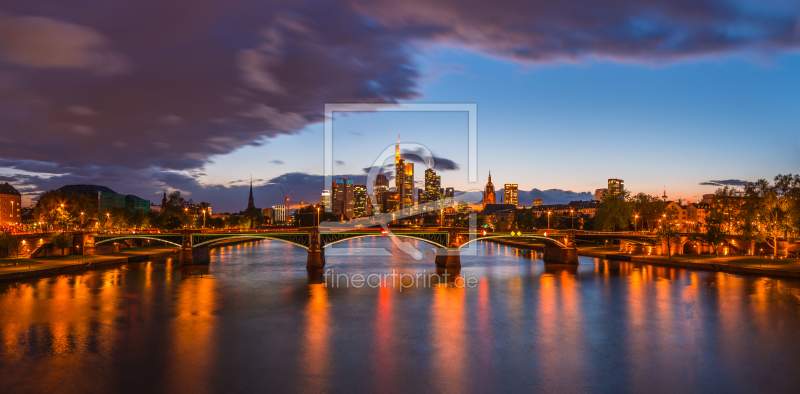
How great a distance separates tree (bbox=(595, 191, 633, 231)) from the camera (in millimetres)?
105750

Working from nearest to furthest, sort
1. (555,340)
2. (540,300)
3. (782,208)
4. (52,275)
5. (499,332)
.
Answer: (555,340)
(499,332)
(540,300)
(52,275)
(782,208)

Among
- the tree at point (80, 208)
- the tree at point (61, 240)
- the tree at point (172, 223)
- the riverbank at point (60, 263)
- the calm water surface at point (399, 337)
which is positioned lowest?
the calm water surface at point (399, 337)

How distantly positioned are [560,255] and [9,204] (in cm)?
18704

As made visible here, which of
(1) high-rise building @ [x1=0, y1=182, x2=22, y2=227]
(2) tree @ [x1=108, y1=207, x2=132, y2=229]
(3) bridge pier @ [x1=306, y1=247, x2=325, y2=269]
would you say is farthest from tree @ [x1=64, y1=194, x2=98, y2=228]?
(1) high-rise building @ [x1=0, y1=182, x2=22, y2=227]

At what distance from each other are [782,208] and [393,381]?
7011cm

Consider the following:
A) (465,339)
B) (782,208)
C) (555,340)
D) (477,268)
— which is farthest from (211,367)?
(782,208)

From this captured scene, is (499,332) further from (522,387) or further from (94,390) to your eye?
(94,390)

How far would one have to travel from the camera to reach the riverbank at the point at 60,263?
54750mm

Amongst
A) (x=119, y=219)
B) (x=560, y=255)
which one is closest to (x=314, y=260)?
(x=560, y=255)

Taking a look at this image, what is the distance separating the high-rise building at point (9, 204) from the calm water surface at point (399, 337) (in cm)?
14654

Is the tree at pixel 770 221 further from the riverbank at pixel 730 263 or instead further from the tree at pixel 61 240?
the tree at pixel 61 240

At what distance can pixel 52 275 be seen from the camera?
59.2 m

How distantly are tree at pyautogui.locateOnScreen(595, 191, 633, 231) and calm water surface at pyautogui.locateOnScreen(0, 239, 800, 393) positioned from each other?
51.2 metres
